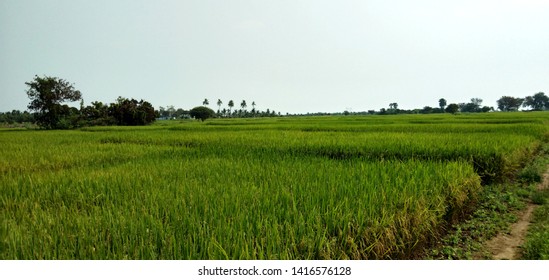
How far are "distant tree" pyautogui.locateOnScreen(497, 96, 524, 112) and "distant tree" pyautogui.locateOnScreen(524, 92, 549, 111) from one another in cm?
184

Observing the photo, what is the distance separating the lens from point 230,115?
305ft

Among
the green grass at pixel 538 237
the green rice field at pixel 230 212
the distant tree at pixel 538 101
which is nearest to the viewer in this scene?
the green rice field at pixel 230 212

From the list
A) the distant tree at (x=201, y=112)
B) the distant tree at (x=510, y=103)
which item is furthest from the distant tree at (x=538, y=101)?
the distant tree at (x=201, y=112)

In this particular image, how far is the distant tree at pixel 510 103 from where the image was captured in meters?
85.3

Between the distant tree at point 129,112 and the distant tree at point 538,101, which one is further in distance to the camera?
the distant tree at point 538,101

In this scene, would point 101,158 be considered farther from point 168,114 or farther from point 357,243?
point 168,114

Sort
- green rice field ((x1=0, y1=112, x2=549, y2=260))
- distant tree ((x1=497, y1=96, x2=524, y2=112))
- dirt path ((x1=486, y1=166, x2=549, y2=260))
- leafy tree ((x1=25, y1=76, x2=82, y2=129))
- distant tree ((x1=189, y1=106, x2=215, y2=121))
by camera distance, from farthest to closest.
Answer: distant tree ((x1=497, y1=96, x2=524, y2=112)) → distant tree ((x1=189, y1=106, x2=215, y2=121)) → leafy tree ((x1=25, y1=76, x2=82, y2=129)) → dirt path ((x1=486, y1=166, x2=549, y2=260)) → green rice field ((x1=0, y1=112, x2=549, y2=260))

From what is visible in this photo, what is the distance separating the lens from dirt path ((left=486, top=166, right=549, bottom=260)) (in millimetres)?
2918

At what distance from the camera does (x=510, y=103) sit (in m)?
85.6

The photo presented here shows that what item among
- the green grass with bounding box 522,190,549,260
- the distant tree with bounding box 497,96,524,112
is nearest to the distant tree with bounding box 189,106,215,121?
the green grass with bounding box 522,190,549,260

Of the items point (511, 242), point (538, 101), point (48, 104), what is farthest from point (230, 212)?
point (538, 101)

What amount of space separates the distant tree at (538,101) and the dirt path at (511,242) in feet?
349

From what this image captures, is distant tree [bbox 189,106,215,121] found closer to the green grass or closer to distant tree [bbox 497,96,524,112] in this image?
the green grass

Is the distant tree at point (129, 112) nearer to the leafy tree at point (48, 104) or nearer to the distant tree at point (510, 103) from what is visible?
the leafy tree at point (48, 104)
